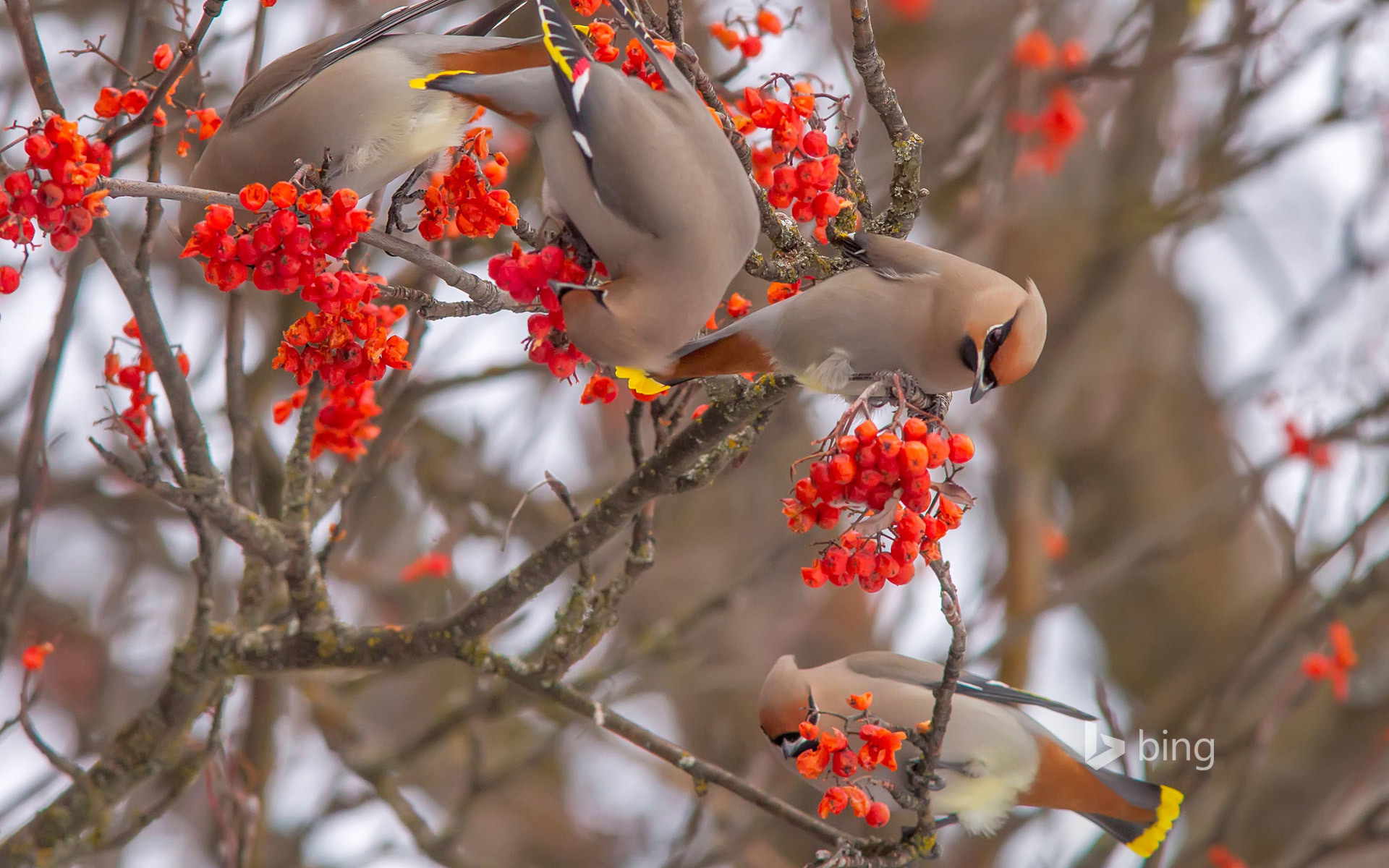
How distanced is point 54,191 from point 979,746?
2754 millimetres

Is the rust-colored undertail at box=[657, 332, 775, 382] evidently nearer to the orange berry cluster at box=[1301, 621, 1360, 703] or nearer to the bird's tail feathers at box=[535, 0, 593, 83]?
the bird's tail feathers at box=[535, 0, 593, 83]

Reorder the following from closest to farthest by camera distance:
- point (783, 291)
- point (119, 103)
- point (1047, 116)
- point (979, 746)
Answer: point (119, 103), point (783, 291), point (979, 746), point (1047, 116)

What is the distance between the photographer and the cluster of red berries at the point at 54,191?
2047 millimetres

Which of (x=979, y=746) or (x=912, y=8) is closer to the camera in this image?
(x=979, y=746)

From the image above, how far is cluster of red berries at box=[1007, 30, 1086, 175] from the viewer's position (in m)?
5.08

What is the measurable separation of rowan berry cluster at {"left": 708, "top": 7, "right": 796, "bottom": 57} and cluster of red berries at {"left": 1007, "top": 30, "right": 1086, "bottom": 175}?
1.98m

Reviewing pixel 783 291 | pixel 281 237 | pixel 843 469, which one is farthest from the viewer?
pixel 783 291

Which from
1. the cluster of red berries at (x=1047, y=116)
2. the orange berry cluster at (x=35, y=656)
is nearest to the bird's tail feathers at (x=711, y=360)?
the orange berry cluster at (x=35, y=656)

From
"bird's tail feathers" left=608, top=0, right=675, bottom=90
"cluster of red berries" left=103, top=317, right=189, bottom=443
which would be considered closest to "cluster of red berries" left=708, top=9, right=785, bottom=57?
"bird's tail feathers" left=608, top=0, right=675, bottom=90

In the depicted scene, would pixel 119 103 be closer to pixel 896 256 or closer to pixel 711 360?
pixel 711 360

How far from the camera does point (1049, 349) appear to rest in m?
6.11

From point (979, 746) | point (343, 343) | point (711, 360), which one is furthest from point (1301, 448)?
point (343, 343)

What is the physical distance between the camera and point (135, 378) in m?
2.94

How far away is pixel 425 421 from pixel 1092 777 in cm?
364
